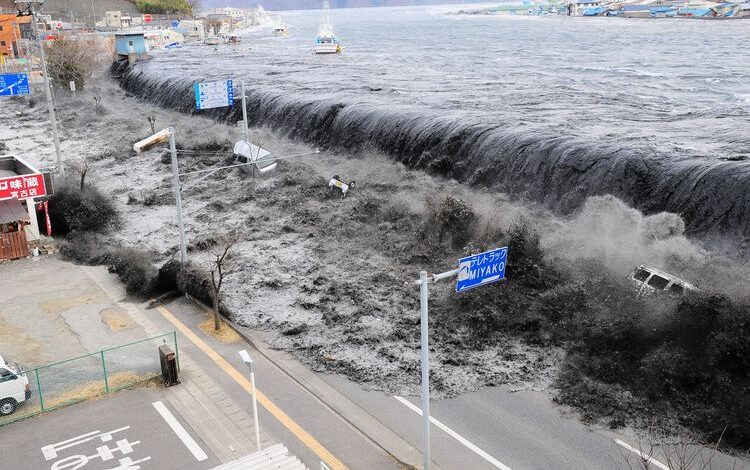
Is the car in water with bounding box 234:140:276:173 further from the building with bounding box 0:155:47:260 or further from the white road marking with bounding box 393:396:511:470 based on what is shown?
the white road marking with bounding box 393:396:511:470

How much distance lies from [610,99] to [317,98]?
23860mm

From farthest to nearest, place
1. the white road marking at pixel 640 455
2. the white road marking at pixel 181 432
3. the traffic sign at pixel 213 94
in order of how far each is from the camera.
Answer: the traffic sign at pixel 213 94 < the white road marking at pixel 181 432 < the white road marking at pixel 640 455

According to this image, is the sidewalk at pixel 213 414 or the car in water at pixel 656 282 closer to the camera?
the sidewalk at pixel 213 414

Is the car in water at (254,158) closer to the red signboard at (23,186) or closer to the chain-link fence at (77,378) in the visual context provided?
the red signboard at (23,186)

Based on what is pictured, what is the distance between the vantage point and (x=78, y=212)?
35.4 metres

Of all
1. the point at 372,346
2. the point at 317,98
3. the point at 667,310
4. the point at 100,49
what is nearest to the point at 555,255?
the point at 667,310

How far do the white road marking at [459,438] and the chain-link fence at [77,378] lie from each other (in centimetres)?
688

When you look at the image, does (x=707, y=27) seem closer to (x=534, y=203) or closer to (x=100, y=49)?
(x=100, y=49)

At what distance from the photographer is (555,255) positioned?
27.5 m

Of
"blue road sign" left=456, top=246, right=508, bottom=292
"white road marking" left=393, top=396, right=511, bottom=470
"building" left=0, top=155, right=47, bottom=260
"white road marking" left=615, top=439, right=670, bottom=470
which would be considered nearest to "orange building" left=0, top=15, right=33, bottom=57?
"building" left=0, top=155, right=47, bottom=260

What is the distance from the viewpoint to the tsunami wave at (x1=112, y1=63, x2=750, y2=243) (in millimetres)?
29188

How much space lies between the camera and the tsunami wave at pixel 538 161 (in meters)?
29.2

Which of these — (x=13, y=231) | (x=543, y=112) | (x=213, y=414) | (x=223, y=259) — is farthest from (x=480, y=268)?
(x=543, y=112)

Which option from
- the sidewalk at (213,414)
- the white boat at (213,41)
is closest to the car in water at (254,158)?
the sidewalk at (213,414)
